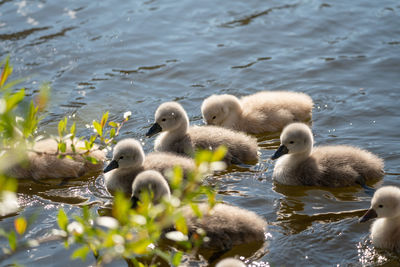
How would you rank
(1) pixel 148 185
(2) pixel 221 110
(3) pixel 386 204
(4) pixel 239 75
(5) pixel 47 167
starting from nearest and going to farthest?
(3) pixel 386 204, (1) pixel 148 185, (5) pixel 47 167, (2) pixel 221 110, (4) pixel 239 75

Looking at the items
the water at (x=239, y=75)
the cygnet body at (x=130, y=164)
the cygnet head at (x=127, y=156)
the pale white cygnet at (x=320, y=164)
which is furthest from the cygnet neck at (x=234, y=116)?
the cygnet head at (x=127, y=156)

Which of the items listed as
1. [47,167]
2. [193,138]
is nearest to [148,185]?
[193,138]

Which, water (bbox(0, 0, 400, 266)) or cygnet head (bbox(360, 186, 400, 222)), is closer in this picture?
cygnet head (bbox(360, 186, 400, 222))

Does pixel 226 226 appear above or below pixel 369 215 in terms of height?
above

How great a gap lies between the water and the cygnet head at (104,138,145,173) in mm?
366

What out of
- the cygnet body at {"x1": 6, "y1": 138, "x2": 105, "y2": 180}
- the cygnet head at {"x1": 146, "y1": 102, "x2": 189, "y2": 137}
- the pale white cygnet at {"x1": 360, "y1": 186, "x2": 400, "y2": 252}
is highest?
the cygnet head at {"x1": 146, "y1": 102, "x2": 189, "y2": 137}

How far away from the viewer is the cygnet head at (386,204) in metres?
4.37

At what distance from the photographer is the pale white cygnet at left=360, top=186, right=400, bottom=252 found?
4363 mm

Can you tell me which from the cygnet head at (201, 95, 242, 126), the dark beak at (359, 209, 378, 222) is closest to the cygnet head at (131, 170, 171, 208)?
the dark beak at (359, 209, 378, 222)

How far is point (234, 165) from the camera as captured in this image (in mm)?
6027

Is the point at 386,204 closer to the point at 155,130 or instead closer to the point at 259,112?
the point at 259,112

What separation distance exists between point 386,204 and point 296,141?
131 cm

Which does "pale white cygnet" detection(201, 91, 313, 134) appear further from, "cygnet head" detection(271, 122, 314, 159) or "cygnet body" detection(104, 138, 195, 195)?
"cygnet body" detection(104, 138, 195, 195)

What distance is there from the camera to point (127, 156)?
17.9 ft
